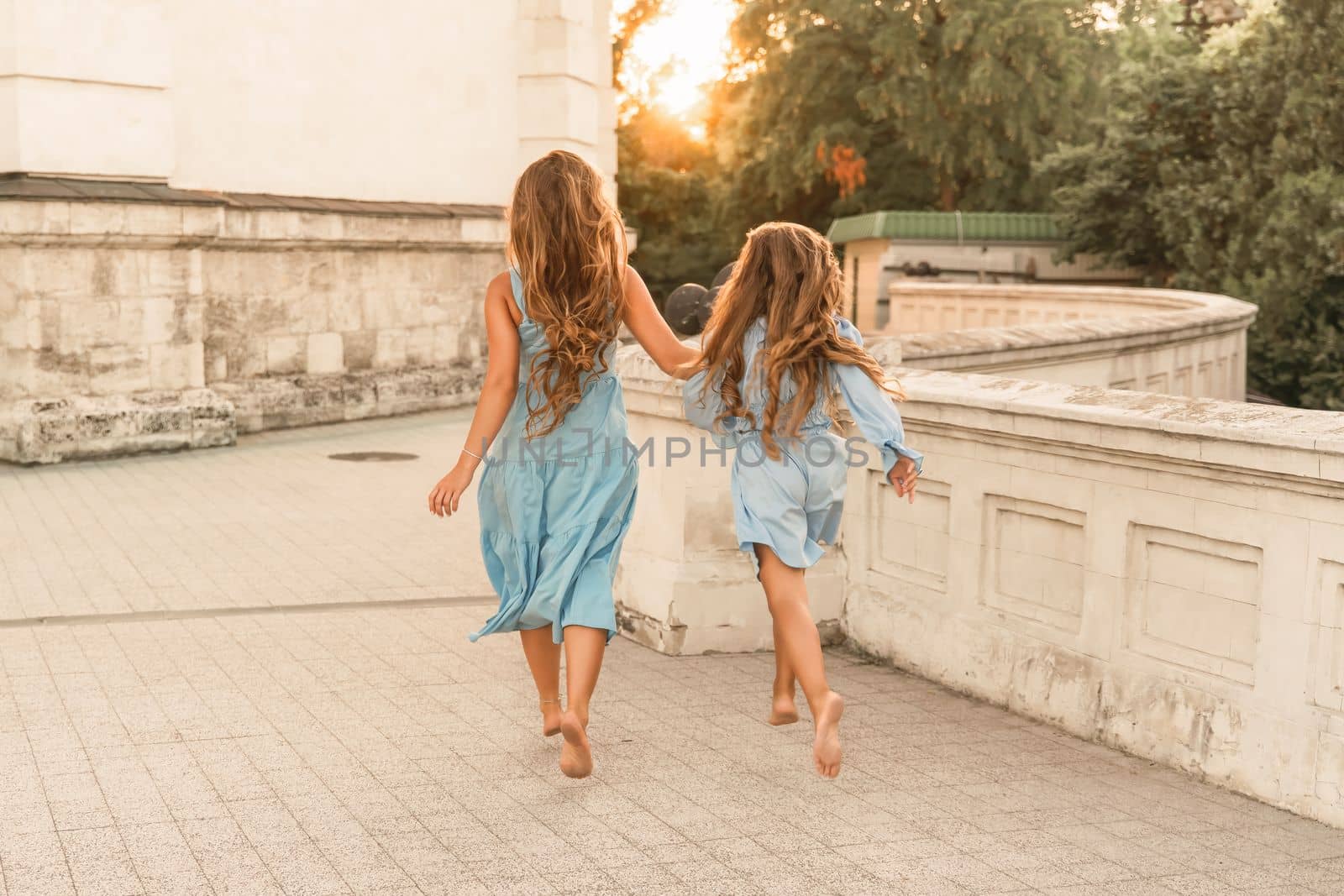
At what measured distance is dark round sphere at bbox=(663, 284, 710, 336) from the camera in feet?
17.3

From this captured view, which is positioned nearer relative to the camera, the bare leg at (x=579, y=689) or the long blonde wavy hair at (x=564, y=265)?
the bare leg at (x=579, y=689)

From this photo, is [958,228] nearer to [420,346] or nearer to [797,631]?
[420,346]

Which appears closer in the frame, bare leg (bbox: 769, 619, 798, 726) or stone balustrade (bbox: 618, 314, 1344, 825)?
stone balustrade (bbox: 618, 314, 1344, 825)

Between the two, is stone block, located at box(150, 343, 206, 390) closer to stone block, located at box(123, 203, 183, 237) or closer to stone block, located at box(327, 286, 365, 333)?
stone block, located at box(123, 203, 183, 237)

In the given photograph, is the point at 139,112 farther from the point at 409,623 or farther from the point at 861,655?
the point at 861,655

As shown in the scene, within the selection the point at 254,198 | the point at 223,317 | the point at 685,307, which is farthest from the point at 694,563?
the point at 254,198

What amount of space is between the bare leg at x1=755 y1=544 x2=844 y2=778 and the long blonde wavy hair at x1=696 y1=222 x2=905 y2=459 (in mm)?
361

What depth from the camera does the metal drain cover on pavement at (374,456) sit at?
41.2ft

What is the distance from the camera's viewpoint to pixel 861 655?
251 inches

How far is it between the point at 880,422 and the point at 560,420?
966 millimetres

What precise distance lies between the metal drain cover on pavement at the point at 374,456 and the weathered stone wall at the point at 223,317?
1.11 meters

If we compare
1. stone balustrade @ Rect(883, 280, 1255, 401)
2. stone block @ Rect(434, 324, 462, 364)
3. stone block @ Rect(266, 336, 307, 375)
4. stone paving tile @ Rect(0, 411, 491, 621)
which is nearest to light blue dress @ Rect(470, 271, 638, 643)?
stone paving tile @ Rect(0, 411, 491, 621)

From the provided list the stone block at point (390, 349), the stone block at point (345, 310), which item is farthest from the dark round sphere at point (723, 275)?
the stone block at point (390, 349)

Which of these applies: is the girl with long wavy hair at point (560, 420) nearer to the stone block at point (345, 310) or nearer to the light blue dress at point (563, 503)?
the light blue dress at point (563, 503)
